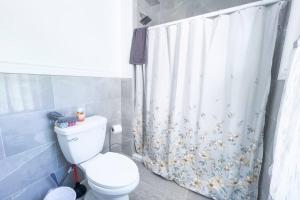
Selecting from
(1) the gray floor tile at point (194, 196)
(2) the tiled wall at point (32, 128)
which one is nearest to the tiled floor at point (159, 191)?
(1) the gray floor tile at point (194, 196)

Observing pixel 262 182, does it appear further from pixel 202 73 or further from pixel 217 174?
pixel 202 73

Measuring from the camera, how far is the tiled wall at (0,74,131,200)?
878 mm

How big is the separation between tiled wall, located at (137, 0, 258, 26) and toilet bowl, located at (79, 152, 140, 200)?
1707 millimetres

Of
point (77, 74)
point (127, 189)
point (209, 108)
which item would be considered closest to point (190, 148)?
point (209, 108)

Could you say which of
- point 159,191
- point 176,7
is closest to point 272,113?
point 159,191

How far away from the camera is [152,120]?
161cm

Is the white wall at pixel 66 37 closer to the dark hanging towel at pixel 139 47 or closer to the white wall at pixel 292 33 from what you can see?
the dark hanging towel at pixel 139 47

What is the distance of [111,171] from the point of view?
3.41ft

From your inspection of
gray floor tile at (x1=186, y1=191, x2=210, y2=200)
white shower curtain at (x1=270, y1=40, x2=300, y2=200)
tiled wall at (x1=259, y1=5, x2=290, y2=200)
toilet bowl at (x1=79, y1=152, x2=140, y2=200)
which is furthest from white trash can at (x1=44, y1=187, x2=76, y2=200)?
tiled wall at (x1=259, y1=5, x2=290, y2=200)

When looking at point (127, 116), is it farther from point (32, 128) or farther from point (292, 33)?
point (292, 33)

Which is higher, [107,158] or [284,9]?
[284,9]

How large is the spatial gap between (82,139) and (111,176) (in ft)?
1.23

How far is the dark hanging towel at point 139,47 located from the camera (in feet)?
5.04

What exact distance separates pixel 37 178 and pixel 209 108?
1.51 metres
